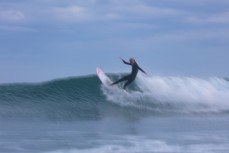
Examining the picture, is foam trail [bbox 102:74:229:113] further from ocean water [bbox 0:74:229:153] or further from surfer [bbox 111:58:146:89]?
surfer [bbox 111:58:146:89]

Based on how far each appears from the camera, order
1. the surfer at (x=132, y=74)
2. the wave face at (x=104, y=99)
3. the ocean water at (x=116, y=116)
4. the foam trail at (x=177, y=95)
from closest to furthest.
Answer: the ocean water at (x=116, y=116), the wave face at (x=104, y=99), the surfer at (x=132, y=74), the foam trail at (x=177, y=95)

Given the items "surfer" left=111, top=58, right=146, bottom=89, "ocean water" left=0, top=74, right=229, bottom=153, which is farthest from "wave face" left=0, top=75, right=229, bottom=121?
"surfer" left=111, top=58, right=146, bottom=89

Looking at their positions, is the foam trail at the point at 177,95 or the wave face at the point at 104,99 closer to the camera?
the wave face at the point at 104,99

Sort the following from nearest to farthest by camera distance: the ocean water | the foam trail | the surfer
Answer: the ocean water, the surfer, the foam trail

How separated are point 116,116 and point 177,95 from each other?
190 inches

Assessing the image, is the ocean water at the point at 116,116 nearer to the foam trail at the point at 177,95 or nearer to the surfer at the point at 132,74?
the foam trail at the point at 177,95

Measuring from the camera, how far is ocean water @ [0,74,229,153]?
1080cm

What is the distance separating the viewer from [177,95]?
813 inches

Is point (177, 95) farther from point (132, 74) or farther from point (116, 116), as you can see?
point (116, 116)

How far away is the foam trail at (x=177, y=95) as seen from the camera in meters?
18.8

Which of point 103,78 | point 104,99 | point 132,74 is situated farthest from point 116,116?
point 103,78

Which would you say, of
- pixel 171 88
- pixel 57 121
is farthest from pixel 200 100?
pixel 57 121

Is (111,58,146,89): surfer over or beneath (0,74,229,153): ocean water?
over

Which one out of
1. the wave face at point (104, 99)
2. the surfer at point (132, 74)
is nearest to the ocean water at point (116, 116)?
the wave face at point (104, 99)
